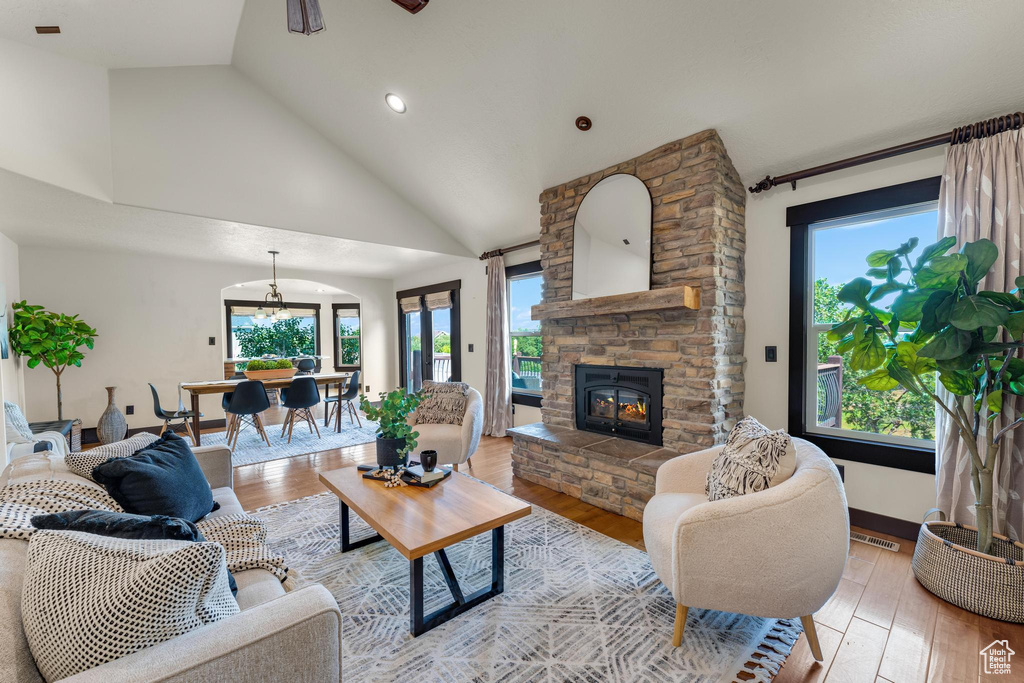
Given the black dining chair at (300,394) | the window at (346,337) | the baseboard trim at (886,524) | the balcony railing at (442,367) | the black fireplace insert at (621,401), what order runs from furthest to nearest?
1. the window at (346,337)
2. the balcony railing at (442,367)
3. the black dining chair at (300,394)
4. the black fireplace insert at (621,401)
5. the baseboard trim at (886,524)

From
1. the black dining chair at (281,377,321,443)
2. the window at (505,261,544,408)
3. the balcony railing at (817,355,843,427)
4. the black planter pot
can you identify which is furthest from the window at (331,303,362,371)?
the balcony railing at (817,355,843,427)

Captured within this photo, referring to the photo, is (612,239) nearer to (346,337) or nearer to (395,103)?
(395,103)

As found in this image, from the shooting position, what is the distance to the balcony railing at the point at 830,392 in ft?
9.73

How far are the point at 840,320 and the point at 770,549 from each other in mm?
2098

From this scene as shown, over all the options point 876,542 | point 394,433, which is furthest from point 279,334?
point 876,542

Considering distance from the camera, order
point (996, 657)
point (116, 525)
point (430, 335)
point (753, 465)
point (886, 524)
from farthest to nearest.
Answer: point (430, 335) < point (886, 524) < point (753, 465) < point (996, 657) < point (116, 525)

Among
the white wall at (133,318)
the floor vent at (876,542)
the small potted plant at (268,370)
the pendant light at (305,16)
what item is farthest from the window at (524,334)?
the white wall at (133,318)

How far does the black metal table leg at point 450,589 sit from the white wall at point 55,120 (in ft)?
12.3

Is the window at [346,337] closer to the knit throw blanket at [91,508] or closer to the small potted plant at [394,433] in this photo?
the small potted plant at [394,433]

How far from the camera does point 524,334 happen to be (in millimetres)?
5281

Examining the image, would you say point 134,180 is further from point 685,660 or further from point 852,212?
point 852,212

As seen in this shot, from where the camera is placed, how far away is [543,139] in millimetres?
3471

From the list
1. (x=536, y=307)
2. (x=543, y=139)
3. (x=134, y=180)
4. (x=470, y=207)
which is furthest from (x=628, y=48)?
(x=134, y=180)

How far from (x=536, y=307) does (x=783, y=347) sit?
6.31ft
